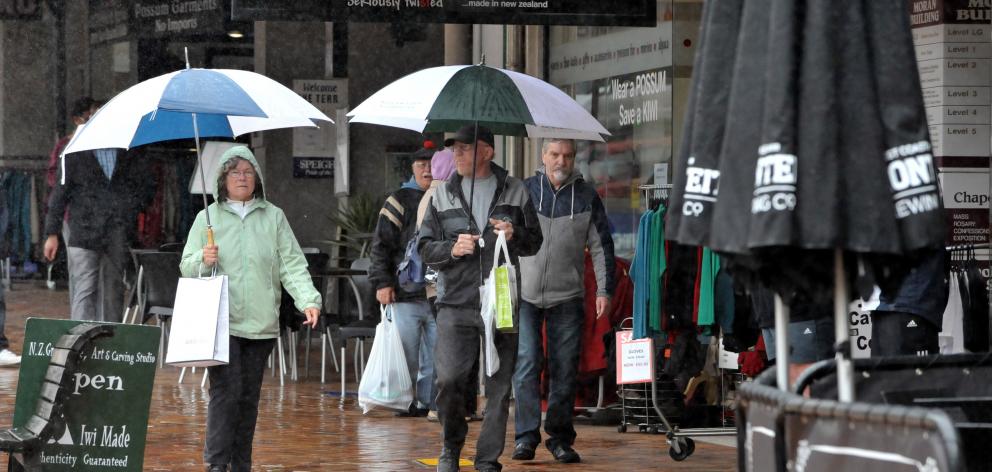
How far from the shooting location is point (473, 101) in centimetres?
785

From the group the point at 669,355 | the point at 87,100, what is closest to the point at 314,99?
the point at 87,100

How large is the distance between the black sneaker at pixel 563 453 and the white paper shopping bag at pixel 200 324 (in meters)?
2.49

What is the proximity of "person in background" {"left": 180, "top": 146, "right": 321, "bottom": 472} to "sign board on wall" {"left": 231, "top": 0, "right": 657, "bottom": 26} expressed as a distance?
5.50ft

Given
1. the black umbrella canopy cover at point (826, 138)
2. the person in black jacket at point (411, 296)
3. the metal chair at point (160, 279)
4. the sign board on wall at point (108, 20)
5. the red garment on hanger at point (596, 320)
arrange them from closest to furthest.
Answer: the black umbrella canopy cover at point (826, 138), the red garment on hanger at point (596, 320), the person in black jacket at point (411, 296), the metal chair at point (160, 279), the sign board on wall at point (108, 20)

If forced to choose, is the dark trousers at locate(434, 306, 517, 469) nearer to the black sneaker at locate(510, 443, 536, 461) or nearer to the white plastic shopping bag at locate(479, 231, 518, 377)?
the white plastic shopping bag at locate(479, 231, 518, 377)

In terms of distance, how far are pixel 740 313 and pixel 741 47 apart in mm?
4936

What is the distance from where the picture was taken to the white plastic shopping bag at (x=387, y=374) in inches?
438

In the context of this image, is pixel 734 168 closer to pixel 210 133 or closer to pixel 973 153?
pixel 210 133

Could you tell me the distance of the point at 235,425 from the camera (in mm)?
7406

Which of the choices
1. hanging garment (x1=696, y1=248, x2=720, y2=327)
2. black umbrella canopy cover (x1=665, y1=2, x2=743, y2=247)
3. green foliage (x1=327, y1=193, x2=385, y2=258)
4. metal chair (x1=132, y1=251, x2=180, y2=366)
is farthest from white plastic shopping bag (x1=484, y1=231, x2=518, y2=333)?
green foliage (x1=327, y1=193, x2=385, y2=258)

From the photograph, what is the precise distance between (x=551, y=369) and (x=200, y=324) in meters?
2.67

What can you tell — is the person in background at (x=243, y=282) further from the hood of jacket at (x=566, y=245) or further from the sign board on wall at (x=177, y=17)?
the sign board on wall at (x=177, y=17)

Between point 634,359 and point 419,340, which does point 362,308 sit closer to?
point 419,340

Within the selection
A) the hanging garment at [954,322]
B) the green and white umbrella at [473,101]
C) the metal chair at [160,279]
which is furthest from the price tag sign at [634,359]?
the metal chair at [160,279]
